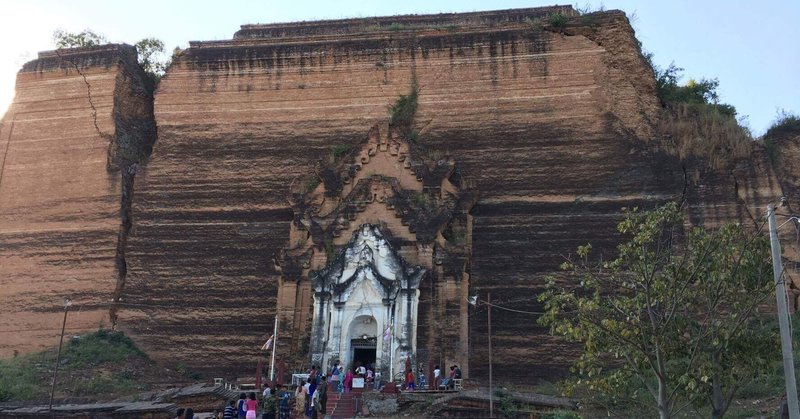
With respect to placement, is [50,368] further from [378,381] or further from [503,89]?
[503,89]

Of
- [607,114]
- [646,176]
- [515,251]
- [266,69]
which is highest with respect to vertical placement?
[266,69]

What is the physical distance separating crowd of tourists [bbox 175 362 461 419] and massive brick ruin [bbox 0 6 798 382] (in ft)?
5.56

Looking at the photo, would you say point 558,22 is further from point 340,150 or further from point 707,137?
point 340,150

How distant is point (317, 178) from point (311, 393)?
9.21 metres

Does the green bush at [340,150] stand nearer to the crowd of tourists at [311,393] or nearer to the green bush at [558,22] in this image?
the crowd of tourists at [311,393]

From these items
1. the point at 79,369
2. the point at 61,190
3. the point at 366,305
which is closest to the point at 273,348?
the point at 366,305

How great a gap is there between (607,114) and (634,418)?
42.2 feet

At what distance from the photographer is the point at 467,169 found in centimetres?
2800

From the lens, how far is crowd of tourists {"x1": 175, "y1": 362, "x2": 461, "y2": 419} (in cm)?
1914

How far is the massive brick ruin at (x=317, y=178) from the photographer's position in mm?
26125

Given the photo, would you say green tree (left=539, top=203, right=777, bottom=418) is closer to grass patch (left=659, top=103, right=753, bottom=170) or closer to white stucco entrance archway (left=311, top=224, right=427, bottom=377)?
white stucco entrance archway (left=311, top=224, right=427, bottom=377)

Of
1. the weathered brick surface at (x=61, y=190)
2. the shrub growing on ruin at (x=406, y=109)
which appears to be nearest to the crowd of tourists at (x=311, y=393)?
the shrub growing on ruin at (x=406, y=109)

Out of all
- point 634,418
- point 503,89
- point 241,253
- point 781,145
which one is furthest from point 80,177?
point 781,145

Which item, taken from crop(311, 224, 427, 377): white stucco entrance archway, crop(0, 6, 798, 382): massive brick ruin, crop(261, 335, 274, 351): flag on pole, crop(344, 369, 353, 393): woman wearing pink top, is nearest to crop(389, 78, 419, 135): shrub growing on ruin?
crop(0, 6, 798, 382): massive brick ruin
